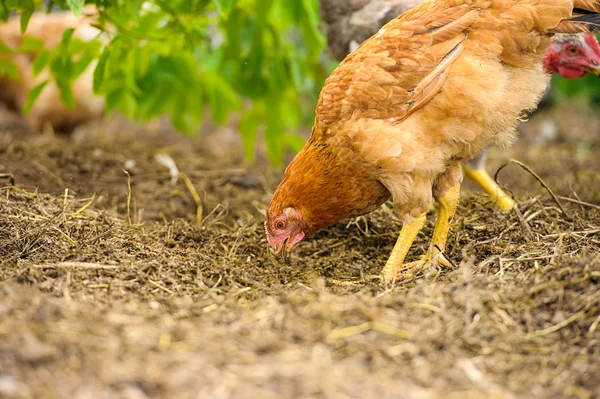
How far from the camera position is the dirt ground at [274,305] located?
72.6 inches

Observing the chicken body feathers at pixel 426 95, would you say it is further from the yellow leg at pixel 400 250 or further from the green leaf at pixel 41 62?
the green leaf at pixel 41 62

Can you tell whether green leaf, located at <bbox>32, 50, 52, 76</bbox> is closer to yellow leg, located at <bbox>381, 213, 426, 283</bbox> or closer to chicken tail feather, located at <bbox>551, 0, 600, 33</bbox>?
yellow leg, located at <bbox>381, 213, 426, 283</bbox>

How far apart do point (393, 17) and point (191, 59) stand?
1577 millimetres

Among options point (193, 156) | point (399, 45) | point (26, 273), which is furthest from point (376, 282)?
point (193, 156)

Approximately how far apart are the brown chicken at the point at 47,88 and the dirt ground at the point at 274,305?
Result: 178cm

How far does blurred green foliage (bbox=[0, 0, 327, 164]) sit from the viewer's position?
3.74 metres

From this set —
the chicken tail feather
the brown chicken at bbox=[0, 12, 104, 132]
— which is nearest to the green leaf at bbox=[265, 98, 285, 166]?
the brown chicken at bbox=[0, 12, 104, 132]

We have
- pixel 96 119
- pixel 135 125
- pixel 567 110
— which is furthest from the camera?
pixel 567 110

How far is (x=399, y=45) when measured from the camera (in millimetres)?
3092

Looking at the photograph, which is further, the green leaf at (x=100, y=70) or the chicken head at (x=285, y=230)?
the green leaf at (x=100, y=70)

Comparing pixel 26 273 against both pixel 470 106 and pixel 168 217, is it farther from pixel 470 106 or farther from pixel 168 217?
pixel 470 106

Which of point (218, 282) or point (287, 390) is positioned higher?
Result: point (287, 390)

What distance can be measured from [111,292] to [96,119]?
4375 mm

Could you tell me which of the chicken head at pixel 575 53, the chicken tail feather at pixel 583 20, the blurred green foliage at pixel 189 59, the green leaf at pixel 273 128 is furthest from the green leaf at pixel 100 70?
the chicken head at pixel 575 53
